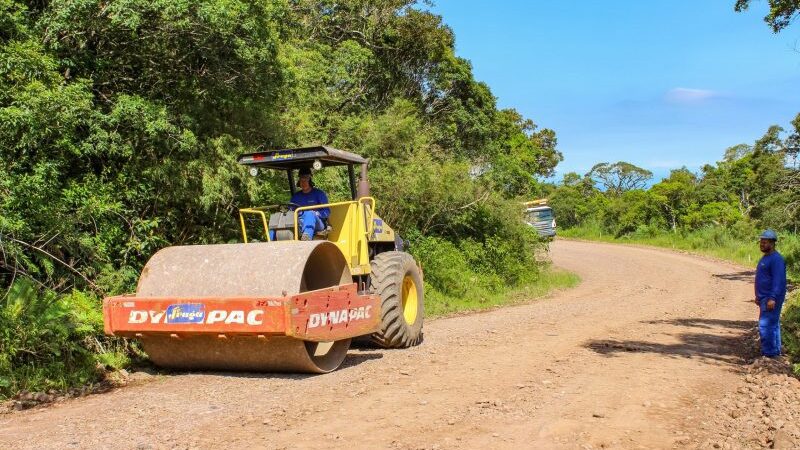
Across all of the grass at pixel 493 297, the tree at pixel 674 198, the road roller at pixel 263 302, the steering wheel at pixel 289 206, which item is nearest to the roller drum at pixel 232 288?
the road roller at pixel 263 302

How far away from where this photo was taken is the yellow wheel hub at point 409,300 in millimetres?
10000

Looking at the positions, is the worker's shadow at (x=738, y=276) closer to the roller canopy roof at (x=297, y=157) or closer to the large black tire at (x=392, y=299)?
the large black tire at (x=392, y=299)

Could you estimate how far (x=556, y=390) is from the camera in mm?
6844

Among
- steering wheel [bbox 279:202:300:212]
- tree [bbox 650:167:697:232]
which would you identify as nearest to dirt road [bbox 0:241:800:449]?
steering wheel [bbox 279:202:300:212]

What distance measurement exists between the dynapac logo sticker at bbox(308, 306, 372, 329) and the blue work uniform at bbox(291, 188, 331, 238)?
1.08 meters

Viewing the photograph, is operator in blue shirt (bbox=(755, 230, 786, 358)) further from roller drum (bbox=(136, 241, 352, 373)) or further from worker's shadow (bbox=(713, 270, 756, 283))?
worker's shadow (bbox=(713, 270, 756, 283))

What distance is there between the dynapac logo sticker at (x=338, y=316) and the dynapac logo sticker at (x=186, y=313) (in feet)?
3.45

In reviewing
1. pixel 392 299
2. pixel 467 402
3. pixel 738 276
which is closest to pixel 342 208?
pixel 392 299

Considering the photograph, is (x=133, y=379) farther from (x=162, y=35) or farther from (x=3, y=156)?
(x=162, y=35)

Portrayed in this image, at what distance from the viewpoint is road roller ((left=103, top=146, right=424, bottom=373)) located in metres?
A: 6.85

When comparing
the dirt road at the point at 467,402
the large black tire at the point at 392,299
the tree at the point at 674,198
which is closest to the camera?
the dirt road at the point at 467,402

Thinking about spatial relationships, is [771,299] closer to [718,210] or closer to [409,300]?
[409,300]

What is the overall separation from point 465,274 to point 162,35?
34.1 feet

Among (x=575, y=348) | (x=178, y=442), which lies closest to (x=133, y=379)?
(x=178, y=442)
